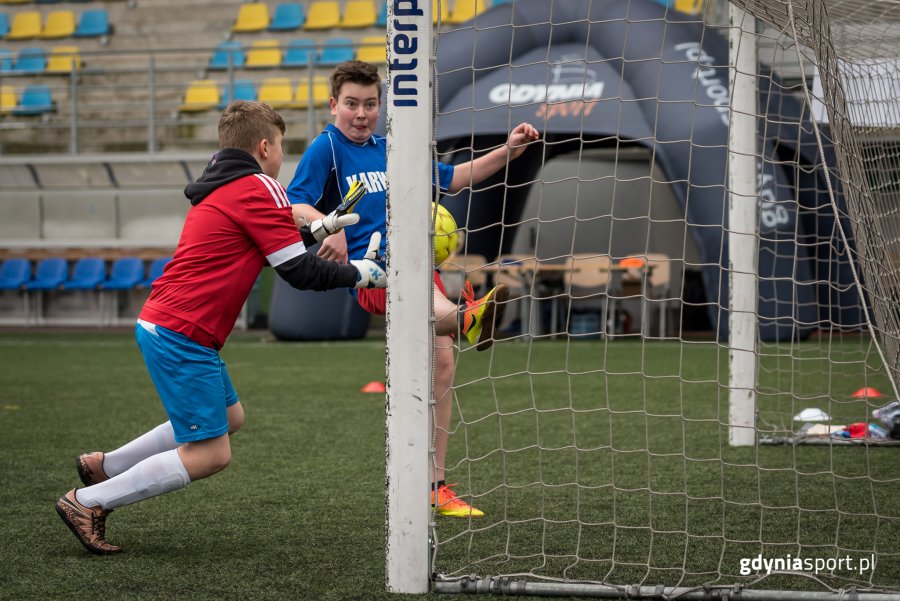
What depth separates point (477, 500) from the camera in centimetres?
404

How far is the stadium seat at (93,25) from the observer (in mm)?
18484

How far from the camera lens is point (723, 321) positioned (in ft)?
36.2

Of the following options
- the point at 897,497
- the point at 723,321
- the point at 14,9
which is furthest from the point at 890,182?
the point at 14,9

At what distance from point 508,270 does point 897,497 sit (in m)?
9.40

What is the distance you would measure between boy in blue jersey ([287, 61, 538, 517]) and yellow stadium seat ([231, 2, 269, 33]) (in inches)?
585

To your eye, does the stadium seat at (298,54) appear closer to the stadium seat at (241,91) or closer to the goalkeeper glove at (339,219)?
the stadium seat at (241,91)

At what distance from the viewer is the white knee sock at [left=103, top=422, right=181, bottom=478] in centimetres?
340

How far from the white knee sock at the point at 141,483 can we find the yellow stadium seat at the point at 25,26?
696 inches

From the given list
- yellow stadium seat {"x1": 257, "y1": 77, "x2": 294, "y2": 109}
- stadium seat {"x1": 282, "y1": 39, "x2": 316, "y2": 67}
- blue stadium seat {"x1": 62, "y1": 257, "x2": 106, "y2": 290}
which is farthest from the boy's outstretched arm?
stadium seat {"x1": 282, "y1": 39, "x2": 316, "y2": 67}

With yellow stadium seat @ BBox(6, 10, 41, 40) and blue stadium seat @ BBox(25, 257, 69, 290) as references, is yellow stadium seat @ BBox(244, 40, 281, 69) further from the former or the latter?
yellow stadium seat @ BBox(6, 10, 41, 40)

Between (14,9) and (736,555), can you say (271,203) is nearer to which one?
(736,555)

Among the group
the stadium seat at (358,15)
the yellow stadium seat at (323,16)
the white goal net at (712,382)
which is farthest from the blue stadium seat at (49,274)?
the white goal net at (712,382)

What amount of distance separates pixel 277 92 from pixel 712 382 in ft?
40.9

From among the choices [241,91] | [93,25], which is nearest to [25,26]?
[93,25]
